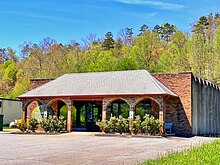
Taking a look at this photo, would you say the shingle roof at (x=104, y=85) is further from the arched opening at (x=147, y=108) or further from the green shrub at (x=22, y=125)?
the green shrub at (x=22, y=125)

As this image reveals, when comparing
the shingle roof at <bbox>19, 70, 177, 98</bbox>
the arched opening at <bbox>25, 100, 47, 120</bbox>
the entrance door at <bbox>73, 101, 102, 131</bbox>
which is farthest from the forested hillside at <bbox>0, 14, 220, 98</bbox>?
the arched opening at <bbox>25, 100, 47, 120</bbox>

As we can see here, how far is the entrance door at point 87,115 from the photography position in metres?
28.5

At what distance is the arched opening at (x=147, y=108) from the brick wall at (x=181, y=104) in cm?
84

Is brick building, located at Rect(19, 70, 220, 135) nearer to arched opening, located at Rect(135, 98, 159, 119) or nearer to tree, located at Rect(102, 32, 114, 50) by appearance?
arched opening, located at Rect(135, 98, 159, 119)

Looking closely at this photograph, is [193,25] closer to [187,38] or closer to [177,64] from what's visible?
[187,38]

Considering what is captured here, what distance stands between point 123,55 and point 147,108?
25453 mm

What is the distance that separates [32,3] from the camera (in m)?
16.2


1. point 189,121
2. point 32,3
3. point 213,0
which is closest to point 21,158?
point 32,3

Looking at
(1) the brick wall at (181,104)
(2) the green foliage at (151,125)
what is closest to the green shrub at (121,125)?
(2) the green foliage at (151,125)

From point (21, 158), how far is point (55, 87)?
17005 mm

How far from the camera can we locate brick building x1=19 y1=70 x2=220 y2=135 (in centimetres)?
2519

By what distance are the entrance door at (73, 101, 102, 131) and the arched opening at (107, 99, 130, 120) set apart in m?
1.40

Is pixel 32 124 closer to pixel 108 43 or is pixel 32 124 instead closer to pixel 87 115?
pixel 87 115

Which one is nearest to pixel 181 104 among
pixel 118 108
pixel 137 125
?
pixel 137 125
